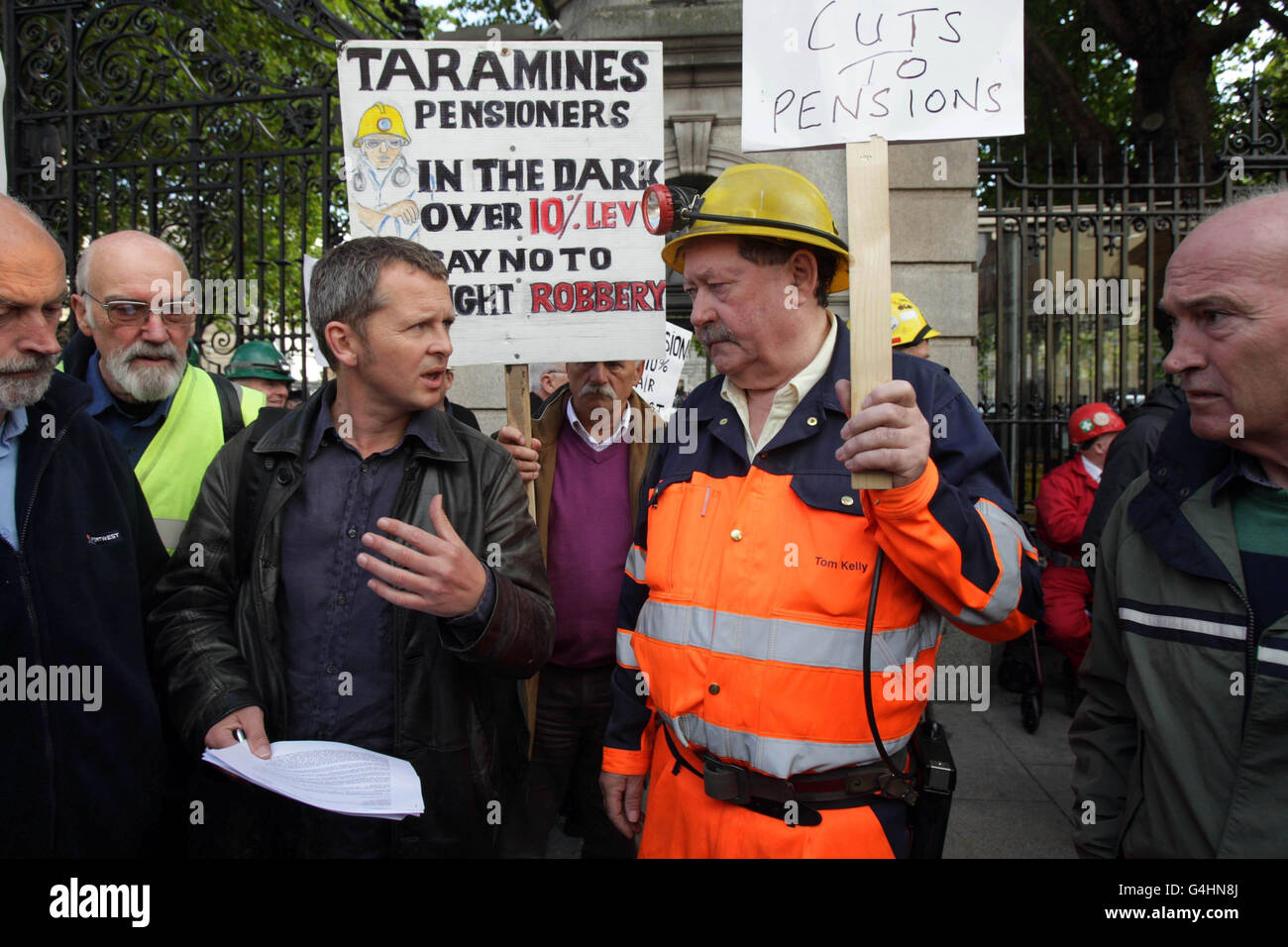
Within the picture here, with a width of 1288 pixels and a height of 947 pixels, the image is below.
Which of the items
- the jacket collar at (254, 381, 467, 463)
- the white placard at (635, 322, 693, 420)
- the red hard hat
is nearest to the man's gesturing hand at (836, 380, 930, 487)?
the jacket collar at (254, 381, 467, 463)

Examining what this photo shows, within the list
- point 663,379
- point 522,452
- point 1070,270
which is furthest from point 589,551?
point 1070,270

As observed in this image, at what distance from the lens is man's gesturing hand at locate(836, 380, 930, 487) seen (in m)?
1.45

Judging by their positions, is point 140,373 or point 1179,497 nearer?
point 1179,497

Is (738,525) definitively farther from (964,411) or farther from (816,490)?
(964,411)

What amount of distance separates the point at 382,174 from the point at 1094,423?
188 inches

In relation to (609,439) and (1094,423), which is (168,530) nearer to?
(609,439)

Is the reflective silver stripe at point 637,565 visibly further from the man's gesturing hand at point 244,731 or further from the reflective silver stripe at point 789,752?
→ the man's gesturing hand at point 244,731

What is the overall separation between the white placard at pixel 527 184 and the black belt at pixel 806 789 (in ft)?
4.96

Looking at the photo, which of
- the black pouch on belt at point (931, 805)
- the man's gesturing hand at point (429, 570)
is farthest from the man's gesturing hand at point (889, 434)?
the man's gesturing hand at point (429, 570)

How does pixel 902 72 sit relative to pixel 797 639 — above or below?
above

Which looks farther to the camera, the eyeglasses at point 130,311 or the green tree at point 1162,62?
the green tree at point 1162,62

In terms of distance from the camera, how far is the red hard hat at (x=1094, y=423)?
5.42 meters

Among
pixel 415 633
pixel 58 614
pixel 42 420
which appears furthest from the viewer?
pixel 415 633

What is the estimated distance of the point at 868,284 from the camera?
1521mm
